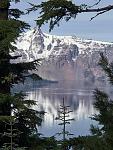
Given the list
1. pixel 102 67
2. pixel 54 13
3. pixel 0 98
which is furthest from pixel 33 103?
pixel 54 13

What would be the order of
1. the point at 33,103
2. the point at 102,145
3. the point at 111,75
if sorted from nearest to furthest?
the point at 102,145, the point at 111,75, the point at 33,103

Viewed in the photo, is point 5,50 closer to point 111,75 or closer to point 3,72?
point 3,72

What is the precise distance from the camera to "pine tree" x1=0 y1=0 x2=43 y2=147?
9.05 metres

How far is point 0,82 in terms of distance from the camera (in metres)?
9.88

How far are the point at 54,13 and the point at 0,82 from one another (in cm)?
541

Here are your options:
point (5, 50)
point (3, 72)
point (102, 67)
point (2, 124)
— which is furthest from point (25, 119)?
point (102, 67)

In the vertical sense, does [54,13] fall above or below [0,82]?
above

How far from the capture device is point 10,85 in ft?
33.9

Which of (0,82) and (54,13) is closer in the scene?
(54,13)

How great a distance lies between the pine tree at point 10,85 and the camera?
905cm

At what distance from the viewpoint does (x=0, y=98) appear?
9.16m

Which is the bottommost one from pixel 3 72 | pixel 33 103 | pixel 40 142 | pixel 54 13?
pixel 40 142

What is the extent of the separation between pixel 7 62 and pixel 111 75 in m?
5.02

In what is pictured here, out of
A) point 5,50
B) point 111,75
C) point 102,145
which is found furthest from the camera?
point 5,50
